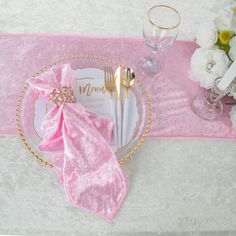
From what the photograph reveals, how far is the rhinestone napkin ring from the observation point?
0.61 m

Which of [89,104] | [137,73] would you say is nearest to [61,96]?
[89,104]

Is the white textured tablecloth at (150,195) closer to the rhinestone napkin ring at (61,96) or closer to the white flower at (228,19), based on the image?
the rhinestone napkin ring at (61,96)

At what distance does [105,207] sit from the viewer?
580 mm

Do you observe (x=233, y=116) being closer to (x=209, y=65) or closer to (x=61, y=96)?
(x=209, y=65)

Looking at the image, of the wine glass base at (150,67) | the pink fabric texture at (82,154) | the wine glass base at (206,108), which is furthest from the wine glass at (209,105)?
the pink fabric texture at (82,154)

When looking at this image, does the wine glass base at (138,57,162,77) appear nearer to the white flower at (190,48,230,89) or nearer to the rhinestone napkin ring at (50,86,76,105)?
the white flower at (190,48,230,89)

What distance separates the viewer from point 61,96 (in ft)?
2.01

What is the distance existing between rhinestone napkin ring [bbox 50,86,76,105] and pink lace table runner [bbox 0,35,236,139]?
105 millimetres

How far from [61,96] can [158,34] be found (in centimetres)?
27

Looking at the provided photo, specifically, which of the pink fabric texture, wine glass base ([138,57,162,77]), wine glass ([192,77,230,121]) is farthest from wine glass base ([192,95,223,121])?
the pink fabric texture

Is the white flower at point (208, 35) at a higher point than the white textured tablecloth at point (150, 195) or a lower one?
higher

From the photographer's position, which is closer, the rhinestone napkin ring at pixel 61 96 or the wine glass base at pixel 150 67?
the rhinestone napkin ring at pixel 61 96

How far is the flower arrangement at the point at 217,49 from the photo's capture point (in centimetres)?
66

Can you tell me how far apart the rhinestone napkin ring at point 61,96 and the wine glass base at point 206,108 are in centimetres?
27
